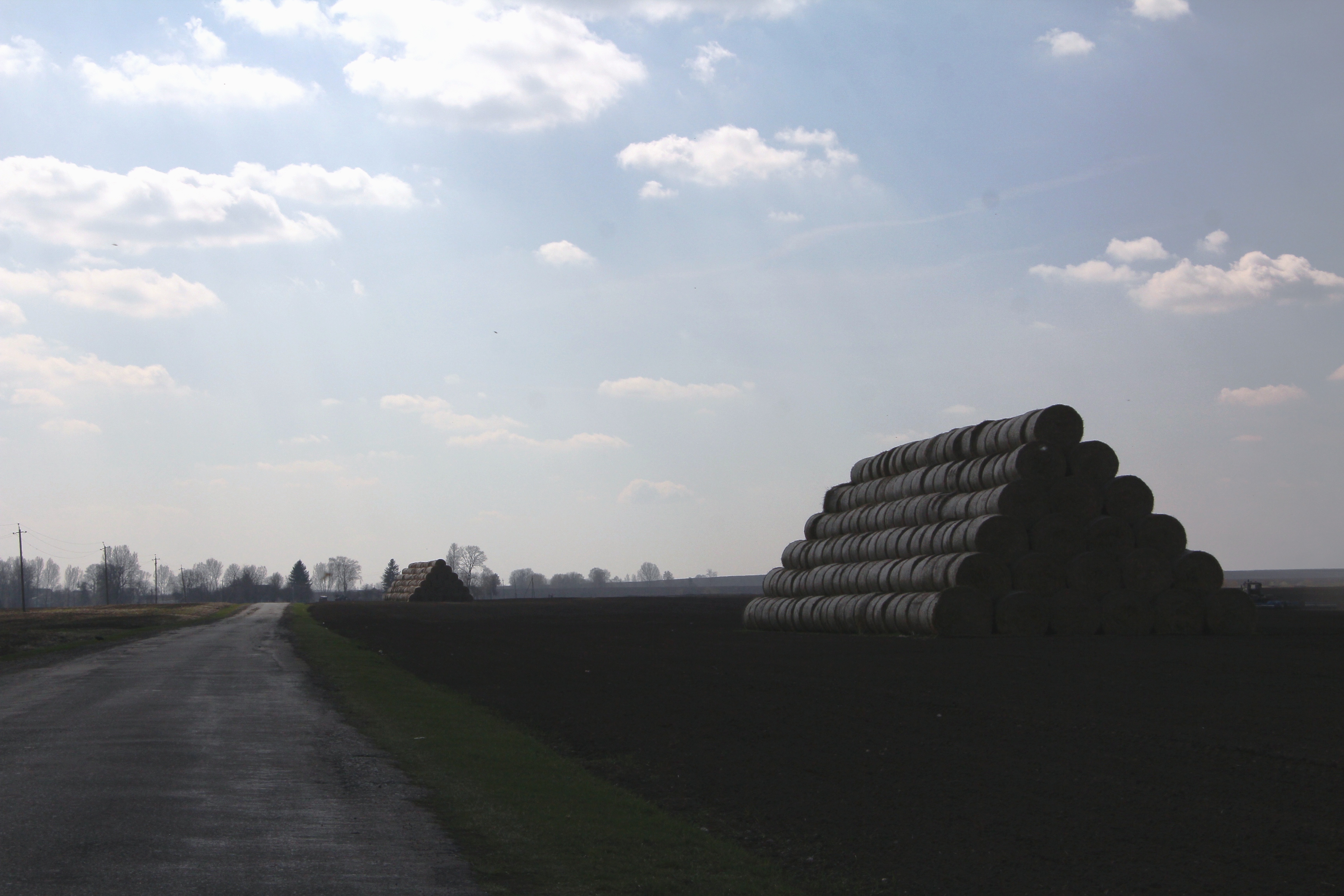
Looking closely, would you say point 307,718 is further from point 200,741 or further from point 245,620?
point 245,620

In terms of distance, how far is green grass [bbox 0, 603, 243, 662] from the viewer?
38625 millimetres

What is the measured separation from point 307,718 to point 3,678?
12555 millimetres

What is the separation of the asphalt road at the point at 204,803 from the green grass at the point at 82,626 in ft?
65.5

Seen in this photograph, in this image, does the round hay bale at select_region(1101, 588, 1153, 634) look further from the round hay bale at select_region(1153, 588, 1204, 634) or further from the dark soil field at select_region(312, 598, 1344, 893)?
the dark soil field at select_region(312, 598, 1344, 893)

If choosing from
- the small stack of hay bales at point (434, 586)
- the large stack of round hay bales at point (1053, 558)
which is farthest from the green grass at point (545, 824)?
the small stack of hay bales at point (434, 586)

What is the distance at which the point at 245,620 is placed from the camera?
6744cm

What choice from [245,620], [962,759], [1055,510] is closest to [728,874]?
[962,759]

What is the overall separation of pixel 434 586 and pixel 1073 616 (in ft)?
297

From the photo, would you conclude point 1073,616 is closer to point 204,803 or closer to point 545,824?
point 545,824

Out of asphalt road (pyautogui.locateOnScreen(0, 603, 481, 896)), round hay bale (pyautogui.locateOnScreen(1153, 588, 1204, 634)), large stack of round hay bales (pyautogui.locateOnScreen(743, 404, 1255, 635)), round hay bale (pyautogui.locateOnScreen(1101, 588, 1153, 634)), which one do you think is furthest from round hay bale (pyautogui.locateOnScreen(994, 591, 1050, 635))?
asphalt road (pyautogui.locateOnScreen(0, 603, 481, 896))

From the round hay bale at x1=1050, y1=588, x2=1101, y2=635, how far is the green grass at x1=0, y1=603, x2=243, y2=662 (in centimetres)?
2882

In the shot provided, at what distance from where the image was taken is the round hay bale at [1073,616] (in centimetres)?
3002

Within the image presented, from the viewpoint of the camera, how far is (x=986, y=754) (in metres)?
11.9

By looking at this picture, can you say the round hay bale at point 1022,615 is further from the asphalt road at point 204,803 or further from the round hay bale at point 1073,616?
the asphalt road at point 204,803
